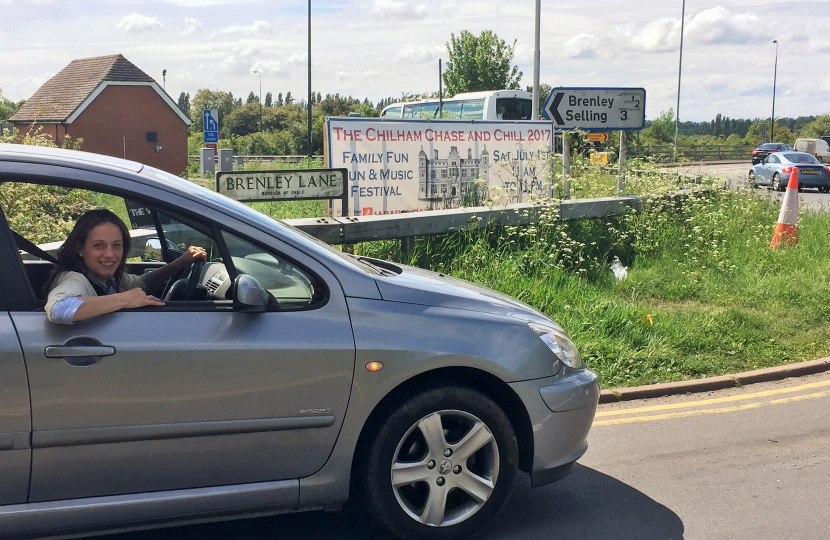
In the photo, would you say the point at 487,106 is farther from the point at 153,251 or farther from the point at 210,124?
the point at 153,251

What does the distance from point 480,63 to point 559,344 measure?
38974mm

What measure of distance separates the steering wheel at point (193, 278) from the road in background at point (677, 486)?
3.64ft

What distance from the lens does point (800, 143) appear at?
48812 millimetres

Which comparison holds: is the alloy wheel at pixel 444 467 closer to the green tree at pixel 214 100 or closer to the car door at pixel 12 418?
the car door at pixel 12 418

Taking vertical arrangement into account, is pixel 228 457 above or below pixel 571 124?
below

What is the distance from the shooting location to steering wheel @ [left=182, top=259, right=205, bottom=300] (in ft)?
11.4

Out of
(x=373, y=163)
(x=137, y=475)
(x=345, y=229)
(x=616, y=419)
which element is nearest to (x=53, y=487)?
(x=137, y=475)

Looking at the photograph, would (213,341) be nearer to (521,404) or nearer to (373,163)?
(521,404)

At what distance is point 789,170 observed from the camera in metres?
30.0

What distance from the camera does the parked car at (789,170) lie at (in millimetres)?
30125

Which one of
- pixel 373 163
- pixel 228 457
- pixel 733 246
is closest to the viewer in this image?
pixel 228 457

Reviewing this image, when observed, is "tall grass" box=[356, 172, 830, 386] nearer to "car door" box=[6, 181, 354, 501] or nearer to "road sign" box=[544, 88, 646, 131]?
"road sign" box=[544, 88, 646, 131]

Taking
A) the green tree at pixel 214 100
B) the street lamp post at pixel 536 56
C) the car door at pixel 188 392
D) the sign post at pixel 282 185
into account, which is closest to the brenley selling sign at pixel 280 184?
the sign post at pixel 282 185

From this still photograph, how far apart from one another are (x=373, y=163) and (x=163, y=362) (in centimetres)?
799
